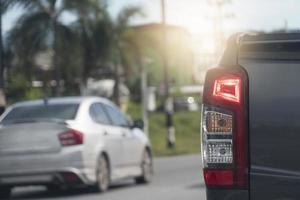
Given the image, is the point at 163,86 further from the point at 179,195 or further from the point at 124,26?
the point at 179,195

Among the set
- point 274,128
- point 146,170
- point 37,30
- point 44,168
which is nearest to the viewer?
point 274,128

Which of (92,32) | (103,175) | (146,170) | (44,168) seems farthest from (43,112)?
(92,32)

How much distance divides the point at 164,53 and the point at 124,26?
3901 mm

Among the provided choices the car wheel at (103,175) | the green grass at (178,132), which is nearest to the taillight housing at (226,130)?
the car wheel at (103,175)

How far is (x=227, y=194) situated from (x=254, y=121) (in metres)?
0.39

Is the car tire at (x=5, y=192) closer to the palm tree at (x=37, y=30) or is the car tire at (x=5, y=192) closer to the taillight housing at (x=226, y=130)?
the taillight housing at (x=226, y=130)

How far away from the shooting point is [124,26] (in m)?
38.4

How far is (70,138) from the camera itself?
42.9 ft

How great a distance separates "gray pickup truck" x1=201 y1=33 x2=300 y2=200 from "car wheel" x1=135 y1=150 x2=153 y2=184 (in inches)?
444

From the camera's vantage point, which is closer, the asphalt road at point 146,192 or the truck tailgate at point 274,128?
the truck tailgate at point 274,128

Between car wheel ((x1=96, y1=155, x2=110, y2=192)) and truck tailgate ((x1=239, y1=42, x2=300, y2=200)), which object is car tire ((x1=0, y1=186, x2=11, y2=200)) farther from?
truck tailgate ((x1=239, y1=42, x2=300, y2=200))

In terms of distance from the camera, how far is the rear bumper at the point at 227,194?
171 inches

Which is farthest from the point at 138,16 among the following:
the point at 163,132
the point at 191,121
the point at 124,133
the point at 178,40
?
the point at 178,40

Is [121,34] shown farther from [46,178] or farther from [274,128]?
[274,128]
